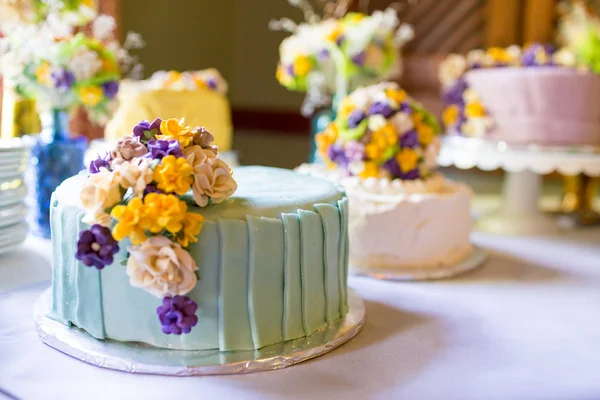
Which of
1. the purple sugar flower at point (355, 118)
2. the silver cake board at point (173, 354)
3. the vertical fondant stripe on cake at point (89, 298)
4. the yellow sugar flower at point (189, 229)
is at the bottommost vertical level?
the silver cake board at point (173, 354)

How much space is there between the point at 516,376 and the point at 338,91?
2443 millimetres

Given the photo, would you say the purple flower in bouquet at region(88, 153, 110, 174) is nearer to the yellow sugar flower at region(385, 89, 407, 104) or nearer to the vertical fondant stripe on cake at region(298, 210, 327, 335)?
the vertical fondant stripe on cake at region(298, 210, 327, 335)

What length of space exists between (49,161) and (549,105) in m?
2.61

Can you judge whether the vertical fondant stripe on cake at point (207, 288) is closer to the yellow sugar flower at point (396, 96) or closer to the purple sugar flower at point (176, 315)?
the purple sugar flower at point (176, 315)

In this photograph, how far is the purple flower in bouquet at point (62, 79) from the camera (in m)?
3.06

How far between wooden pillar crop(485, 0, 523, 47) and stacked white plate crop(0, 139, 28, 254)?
15.7ft

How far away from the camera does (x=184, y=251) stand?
1776mm

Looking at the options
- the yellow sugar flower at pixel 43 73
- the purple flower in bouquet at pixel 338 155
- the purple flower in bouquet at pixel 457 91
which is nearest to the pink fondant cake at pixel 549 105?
the purple flower in bouquet at pixel 457 91

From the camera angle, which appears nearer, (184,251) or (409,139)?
(184,251)

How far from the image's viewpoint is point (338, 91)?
4.09 metres

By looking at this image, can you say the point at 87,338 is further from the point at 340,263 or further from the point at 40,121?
the point at 40,121

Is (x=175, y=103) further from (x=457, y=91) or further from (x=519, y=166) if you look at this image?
(x=519, y=166)

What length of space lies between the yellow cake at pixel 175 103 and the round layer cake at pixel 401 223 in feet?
4.33

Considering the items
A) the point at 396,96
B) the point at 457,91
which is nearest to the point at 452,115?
the point at 457,91
